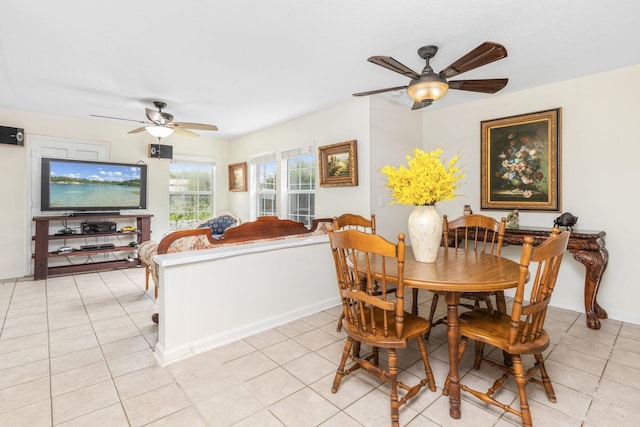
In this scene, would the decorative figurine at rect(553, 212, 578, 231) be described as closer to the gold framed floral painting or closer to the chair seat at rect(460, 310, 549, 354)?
the gold framed floral painting

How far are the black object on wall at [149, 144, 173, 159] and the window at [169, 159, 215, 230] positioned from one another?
295 mm

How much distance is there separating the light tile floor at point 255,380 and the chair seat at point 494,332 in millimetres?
431

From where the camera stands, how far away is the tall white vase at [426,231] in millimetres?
2033

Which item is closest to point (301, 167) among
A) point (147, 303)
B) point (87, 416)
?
point (147, 303)

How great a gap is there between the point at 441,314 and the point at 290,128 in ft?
11.2

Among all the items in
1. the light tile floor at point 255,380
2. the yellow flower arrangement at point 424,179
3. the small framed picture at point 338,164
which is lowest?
the light tile floor at point 255,380

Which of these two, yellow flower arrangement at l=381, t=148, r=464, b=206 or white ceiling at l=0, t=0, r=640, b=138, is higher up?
white ceiling at l=0, t=0, r=640, b=138

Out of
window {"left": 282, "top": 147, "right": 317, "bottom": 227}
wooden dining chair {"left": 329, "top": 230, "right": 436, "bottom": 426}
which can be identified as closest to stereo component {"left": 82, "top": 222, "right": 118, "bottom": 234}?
window {"left": 282, "top": 147, "right": 317, "bottom": 227}

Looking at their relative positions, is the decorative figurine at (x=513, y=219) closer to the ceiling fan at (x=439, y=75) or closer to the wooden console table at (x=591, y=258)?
the wooden console table at (x=591, y=258)

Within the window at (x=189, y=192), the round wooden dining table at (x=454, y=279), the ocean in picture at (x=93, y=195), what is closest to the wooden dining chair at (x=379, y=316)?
the round wooden dining table at (x=454, y=279)

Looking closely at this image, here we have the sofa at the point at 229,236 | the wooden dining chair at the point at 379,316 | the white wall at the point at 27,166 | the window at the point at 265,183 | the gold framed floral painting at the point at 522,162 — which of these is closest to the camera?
the wooden dining chair at the point at 379,316

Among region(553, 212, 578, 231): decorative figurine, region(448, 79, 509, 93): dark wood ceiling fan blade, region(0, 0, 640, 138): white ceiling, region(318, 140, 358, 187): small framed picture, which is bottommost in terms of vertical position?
region(553, 212, 578, 231): decorative figurine

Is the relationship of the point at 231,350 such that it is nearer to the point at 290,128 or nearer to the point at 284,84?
the point at 284,84

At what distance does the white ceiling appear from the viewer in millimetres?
2041
